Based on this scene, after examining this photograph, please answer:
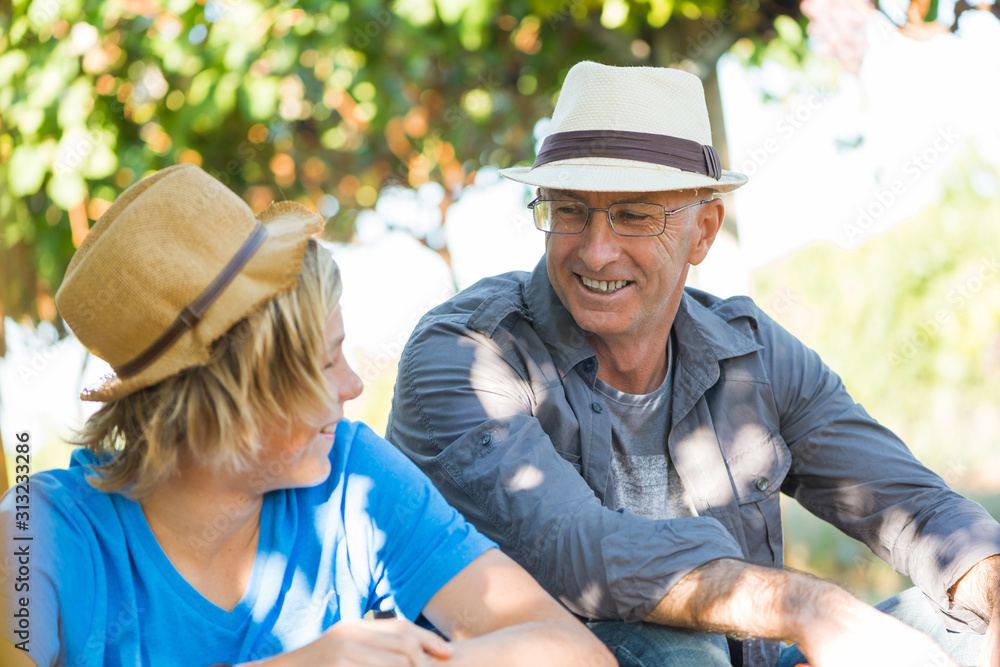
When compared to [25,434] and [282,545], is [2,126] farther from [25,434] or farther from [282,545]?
[282,545]

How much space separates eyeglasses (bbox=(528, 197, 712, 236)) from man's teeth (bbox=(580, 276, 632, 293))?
0.43 ft

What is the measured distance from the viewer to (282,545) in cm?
175

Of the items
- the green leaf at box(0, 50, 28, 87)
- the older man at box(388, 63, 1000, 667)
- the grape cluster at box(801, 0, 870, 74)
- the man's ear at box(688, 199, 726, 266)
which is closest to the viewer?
the older man at box(388, 63, 1000, 667)

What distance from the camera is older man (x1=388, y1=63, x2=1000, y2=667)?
80.0 inches

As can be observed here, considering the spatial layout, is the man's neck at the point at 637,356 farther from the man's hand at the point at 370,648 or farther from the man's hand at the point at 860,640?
the man's hand at the point at 370,648

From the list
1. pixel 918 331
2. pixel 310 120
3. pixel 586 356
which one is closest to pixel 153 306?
pixel 586 356

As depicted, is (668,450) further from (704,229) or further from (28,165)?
(28,165)

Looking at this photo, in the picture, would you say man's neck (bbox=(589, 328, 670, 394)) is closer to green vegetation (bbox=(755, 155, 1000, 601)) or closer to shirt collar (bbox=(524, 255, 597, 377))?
shirt collar (bbox=(524, 255, 597, 377))

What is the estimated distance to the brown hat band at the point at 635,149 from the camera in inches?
95.7

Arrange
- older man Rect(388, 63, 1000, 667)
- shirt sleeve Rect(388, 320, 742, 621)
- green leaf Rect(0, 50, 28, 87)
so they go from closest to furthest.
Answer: shirt sleeve Rect(388, 320, 742, 621) → older man Rect(388, 63, 1000, 667) → green leaf Rect(0, 50, 28, 87)

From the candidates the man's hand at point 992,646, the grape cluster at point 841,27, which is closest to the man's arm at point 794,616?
the man's hand at point 992,646

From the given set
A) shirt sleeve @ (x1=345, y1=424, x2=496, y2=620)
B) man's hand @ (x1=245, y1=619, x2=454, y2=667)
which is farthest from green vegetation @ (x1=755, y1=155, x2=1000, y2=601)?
man's hand @ (x1=245, y1=619, x2=454, y2=667)

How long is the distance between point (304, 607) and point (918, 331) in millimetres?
5830

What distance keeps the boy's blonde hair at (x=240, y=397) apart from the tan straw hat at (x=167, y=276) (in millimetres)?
35
